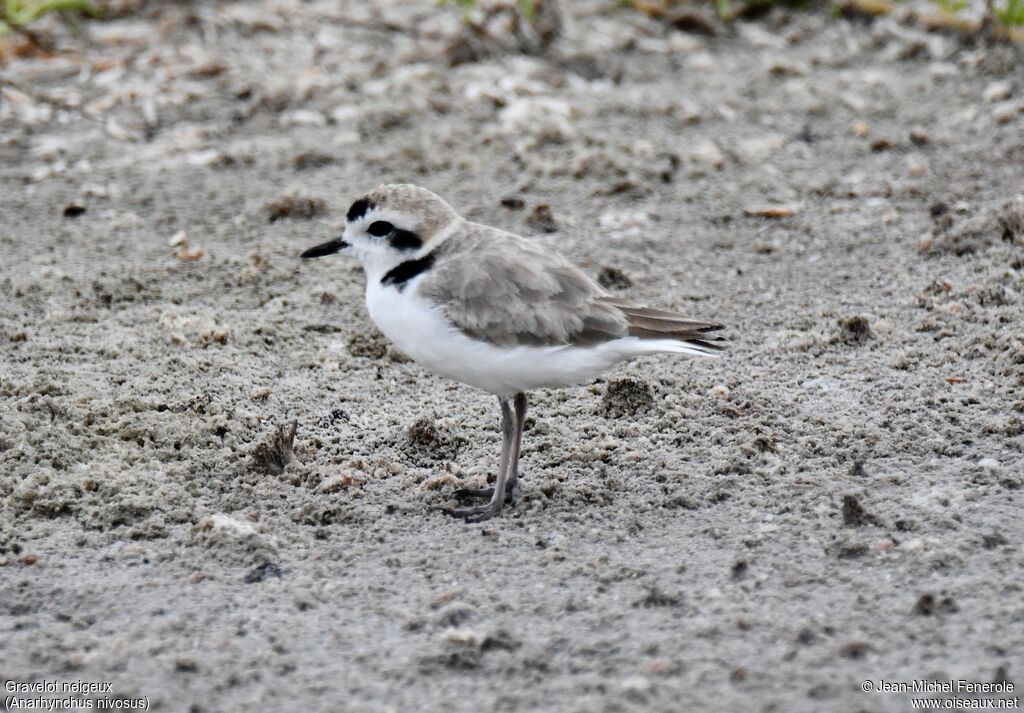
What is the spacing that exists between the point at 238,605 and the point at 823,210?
4043 millimetres

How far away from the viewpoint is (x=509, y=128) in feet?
25.0

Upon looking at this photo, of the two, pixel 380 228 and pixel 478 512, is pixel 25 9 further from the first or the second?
pixel 478 512

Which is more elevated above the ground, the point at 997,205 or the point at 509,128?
the point at 509,128

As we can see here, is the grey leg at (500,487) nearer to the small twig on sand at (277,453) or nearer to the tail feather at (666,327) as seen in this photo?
the tail feather at (666,327)

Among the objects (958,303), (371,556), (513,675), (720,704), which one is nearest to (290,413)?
(371,556)

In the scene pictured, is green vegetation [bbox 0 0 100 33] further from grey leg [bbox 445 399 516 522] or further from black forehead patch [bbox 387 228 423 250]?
grey leg [bbox 445 399 516 522]

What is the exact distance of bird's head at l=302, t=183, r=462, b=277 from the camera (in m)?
4.48

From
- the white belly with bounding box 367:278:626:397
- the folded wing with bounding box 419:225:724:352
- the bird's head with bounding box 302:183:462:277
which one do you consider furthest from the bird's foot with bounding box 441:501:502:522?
the bird's head with bounding box 302:183:462:277

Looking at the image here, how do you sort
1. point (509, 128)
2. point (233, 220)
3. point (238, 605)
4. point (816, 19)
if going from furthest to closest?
point (816, 19)
point (509, 128)
point (233, 220)
point (238, 605)

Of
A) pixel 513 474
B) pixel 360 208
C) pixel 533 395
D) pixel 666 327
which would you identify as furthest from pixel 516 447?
pixel 360 208

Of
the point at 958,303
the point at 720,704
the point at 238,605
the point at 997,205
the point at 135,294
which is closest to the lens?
the point at 720,704

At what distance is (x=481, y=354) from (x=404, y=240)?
56 centimetres

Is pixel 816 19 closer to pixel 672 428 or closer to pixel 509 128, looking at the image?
pixel 509 128

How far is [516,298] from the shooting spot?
4.33 meters
